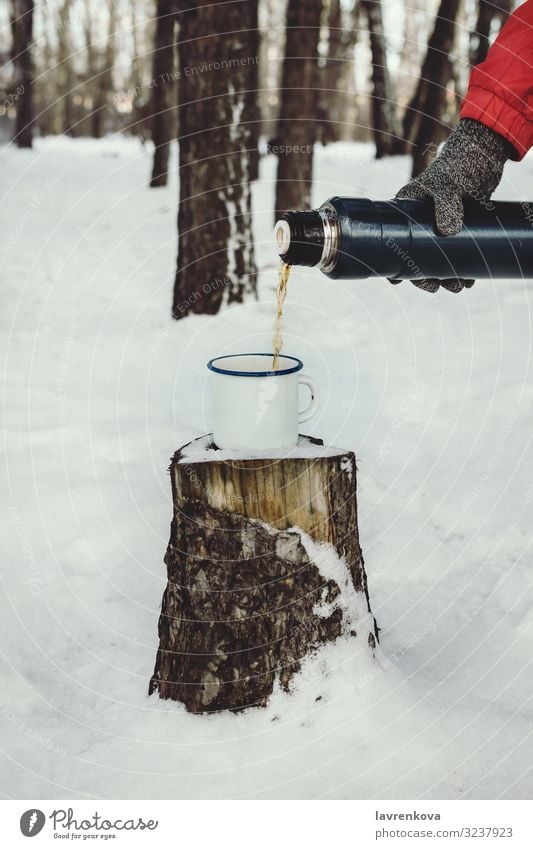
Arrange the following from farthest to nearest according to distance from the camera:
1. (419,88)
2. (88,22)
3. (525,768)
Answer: (88,22) → (419,88) → (525,768)

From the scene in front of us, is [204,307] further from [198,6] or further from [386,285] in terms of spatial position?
[198,6]

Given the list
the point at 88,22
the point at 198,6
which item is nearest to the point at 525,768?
the point at 198,6

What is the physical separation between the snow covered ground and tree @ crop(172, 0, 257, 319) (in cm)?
24

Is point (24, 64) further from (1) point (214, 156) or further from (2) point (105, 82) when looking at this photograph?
(2) point (105, 82)

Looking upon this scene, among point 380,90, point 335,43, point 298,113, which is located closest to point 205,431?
point 298,113

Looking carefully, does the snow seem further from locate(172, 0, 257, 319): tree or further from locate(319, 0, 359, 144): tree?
locate(319, 0, 359, 144): tree

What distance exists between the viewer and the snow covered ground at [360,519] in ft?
6.91

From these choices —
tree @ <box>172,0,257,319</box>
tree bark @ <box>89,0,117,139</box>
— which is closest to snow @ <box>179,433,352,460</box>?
tree @ <box>172,0,257,319</box>

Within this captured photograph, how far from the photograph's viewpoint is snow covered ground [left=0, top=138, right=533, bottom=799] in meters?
2.11

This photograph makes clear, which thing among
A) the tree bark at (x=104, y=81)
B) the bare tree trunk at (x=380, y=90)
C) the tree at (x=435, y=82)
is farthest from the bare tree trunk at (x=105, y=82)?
the tree at (x=435, y=82)

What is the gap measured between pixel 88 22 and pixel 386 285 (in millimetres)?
19580

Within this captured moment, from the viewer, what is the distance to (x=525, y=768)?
6.78 feet
